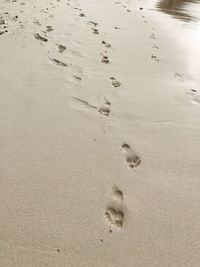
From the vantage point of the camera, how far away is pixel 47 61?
3.76m

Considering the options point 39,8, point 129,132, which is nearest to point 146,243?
point 129,132

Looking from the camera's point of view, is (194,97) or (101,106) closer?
(101,106)

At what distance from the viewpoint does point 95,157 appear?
2.39 meters

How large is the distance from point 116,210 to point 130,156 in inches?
23.0

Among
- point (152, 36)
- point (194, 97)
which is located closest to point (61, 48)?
point (194, 97)

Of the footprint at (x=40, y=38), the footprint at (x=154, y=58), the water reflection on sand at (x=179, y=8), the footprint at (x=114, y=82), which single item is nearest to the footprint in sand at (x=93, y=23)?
the footprint at (x=40, y=38)

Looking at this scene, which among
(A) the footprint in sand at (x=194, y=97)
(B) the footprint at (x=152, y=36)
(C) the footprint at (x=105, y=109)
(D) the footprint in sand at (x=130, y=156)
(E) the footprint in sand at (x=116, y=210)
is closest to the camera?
(E) the footprint in sand at (x=116, y=210)

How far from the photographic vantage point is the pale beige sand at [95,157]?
1.76 m

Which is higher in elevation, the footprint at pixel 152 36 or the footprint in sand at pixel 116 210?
the footprint in sand at pixel 116 210

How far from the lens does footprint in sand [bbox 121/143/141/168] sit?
2.39 metres

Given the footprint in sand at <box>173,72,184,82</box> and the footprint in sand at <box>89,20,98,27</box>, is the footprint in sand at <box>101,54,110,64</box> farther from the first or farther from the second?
the footprint in sand at <box>89,20,98,27</box>

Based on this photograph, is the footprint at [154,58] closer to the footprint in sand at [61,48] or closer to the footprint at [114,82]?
the footprint at [114,82]

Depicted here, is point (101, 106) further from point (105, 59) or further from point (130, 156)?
point (105, 59)

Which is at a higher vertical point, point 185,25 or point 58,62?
point 58,62
